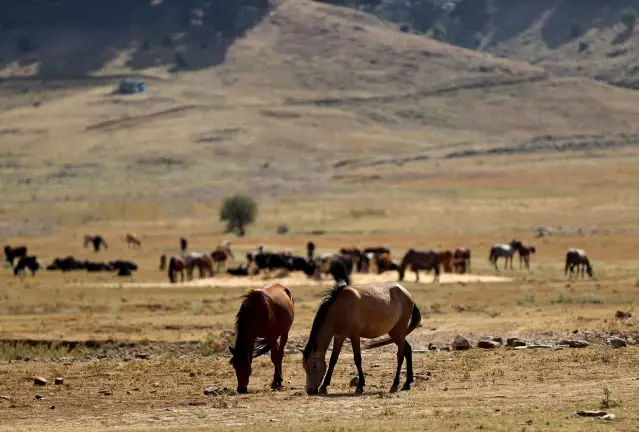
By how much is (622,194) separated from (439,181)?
25.9 meters

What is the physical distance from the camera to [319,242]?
7406 cm

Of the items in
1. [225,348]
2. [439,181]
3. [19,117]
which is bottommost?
[225,348]

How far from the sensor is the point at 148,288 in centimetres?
4484

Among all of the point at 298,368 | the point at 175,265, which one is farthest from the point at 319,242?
the point at 298,368

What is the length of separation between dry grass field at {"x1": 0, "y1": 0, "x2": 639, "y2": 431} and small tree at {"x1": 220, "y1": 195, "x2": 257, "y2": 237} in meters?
1.71

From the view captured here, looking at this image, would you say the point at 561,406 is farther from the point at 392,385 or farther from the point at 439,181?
the point at 439,181

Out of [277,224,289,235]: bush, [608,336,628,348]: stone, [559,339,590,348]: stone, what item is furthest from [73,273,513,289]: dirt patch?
[277,224,289,235]: bush

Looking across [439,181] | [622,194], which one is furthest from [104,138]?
[622,194]

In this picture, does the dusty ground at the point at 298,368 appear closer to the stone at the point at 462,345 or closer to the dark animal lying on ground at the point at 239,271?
the stone at the point at 462,345

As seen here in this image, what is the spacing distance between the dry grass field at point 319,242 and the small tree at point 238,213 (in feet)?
5.60

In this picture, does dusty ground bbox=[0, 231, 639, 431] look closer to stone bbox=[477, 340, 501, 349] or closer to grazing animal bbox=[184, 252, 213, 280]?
stone bbox=[477, 340, 501, 349]

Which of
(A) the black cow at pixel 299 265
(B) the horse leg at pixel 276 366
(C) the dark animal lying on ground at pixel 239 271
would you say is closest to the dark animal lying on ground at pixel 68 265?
(C) the dark animal lying on ground at pixel 239 271

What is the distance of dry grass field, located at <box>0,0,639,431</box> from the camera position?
16.8 m

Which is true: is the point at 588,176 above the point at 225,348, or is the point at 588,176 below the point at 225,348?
above
